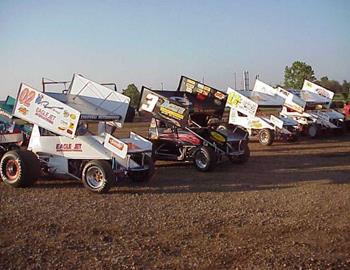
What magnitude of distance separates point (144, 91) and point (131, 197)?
4.80 m

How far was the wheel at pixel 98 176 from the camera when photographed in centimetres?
872

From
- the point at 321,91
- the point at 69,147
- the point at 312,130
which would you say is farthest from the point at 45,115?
the point at 321,91

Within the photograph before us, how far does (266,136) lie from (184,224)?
12.0 meters

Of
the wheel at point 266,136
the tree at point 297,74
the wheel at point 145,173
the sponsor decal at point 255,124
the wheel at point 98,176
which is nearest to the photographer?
the wheel at point 98,176

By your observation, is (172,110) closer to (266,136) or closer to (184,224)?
(184,224)

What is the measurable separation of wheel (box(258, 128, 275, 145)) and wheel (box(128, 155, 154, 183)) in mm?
8948

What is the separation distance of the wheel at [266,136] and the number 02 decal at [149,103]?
276 inches

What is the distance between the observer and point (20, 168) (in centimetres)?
917

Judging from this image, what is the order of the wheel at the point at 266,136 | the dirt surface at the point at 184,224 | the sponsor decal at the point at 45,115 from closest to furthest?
the dirt surface at the point at 184,224 < the sponsor decal at the point at 45,115 < the wheel at the point at 266,136

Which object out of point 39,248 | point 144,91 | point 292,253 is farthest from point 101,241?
point 144,91

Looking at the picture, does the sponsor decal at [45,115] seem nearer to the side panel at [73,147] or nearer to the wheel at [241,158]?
the side panel at [73,147]

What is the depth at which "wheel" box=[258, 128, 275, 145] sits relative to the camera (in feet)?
59.2

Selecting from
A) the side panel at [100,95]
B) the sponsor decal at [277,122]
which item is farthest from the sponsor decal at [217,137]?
the sponsor decal at [277,122]

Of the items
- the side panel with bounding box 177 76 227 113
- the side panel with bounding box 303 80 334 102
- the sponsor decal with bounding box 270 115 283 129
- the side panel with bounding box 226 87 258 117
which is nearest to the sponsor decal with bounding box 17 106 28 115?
the side panel with bounding box 177 76 227 113
